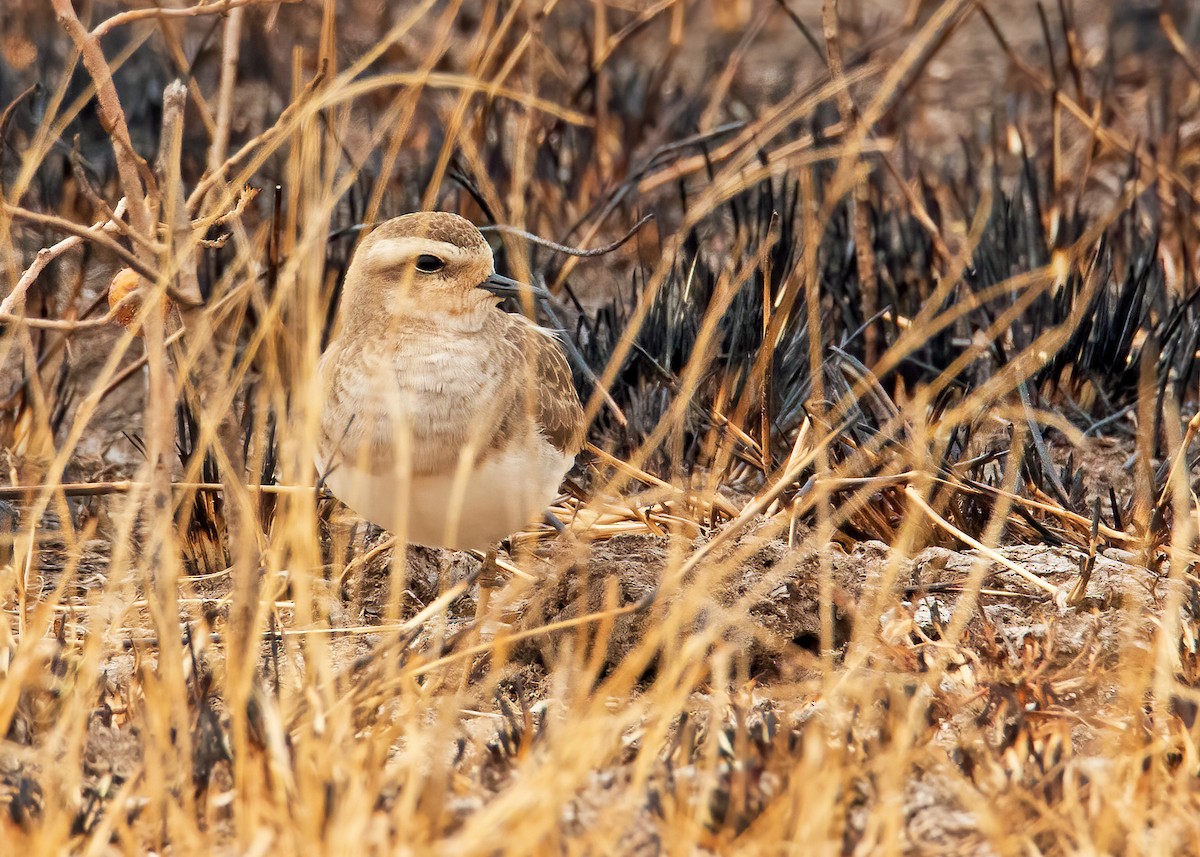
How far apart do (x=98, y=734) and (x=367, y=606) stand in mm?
1139

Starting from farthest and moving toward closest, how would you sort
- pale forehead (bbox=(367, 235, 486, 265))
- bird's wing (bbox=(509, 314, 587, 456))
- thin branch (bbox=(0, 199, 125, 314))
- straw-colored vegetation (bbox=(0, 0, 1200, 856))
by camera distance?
bird's wing (bbox=(509, 314, 587, 456)) → pale forehead (bbox=(367, 235, 486, 265)) → thin branch (bbox=(0, 199, 125, 314)) → straw-colored vegetation (bbox=(0, 0, 1200, 856))

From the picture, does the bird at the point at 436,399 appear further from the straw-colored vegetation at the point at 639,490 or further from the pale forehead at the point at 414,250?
the straw-colored vegetation at the point at 639,490

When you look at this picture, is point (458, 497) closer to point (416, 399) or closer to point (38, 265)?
point (416, 399)

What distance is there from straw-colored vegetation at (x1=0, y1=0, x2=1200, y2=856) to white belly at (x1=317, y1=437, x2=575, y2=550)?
0.17 metres

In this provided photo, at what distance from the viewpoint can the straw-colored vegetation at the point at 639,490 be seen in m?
2.54

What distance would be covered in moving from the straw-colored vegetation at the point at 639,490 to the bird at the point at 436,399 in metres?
→ 0.16

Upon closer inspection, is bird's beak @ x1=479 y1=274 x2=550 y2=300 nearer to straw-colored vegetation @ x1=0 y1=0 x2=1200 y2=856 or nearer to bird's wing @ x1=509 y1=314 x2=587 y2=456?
bird's wing @ x1=509 y1=314 x2=587 y2=456

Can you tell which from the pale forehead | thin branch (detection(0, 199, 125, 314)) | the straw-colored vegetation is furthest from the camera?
the pale forehead

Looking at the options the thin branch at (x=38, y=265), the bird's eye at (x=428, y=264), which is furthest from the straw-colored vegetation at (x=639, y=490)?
the bird's eye at (x=428, y=264)

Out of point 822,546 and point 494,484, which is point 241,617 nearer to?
point 494,484

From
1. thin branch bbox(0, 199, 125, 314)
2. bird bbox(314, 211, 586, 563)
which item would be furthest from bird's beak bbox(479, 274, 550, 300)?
thin branch bbox(0, 199, 125, 314)

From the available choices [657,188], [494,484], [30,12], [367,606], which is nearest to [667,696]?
[494,484]

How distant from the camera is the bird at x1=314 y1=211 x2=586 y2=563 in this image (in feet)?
10.6

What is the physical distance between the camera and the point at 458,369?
334cm
